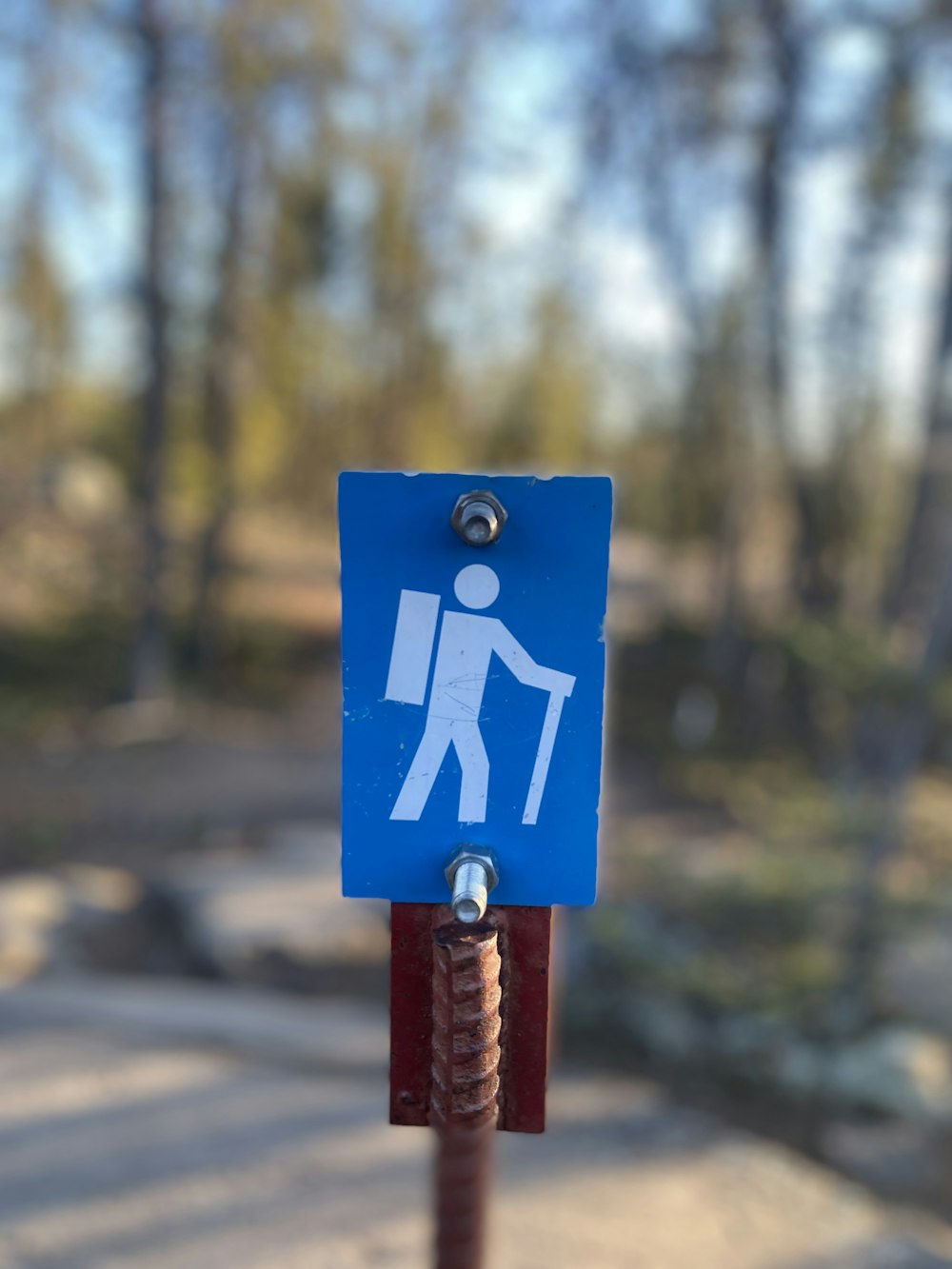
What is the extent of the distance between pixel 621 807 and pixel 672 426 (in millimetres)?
7156

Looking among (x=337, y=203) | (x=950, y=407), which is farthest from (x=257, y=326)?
(x=950, y=407)

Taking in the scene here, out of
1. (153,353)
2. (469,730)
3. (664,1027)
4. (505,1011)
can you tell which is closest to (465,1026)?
(505,1011)

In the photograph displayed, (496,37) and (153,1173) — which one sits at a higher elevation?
(496,37)

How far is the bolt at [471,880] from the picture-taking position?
1.47m

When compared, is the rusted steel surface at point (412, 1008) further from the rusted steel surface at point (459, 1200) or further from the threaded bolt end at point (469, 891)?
the rusted steel surface at point (459, 1200)

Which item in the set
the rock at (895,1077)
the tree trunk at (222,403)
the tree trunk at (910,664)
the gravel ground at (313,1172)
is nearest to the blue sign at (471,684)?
the gravel ground at (313,1172)

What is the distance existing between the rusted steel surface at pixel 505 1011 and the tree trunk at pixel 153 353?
447 inches

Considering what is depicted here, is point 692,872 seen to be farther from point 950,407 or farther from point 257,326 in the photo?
point 257,326

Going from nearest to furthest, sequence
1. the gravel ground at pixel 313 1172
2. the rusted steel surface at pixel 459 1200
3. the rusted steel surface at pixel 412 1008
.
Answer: the rusted steel surface at pixel 412 1008
the rusted steel surface at pixel 459 1200
the gravel ground at pixel 313 1172

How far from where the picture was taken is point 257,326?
14.6 meters

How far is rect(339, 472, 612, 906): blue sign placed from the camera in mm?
1540

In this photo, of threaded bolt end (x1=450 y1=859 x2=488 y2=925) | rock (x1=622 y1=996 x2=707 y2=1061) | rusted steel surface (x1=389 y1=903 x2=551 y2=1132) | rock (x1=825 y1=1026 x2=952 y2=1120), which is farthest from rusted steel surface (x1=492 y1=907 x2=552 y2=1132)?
rock (x1=825 y1=1026 x2=952 y2=1120)

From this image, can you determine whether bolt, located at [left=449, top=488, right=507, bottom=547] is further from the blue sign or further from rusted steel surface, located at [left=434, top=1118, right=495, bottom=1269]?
rusted steel surface, located at [left=434, top=1118, right=495, bottom=1269]

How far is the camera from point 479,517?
1.49m
